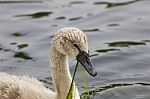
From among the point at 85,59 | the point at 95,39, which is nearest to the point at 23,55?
the point at 95,39

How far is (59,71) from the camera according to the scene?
8.30 meters

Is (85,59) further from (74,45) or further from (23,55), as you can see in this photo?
(23,55)

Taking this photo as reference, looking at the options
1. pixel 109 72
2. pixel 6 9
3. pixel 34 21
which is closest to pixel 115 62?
pixel 109 72

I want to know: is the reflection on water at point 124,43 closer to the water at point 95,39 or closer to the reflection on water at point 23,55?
the water at point 95,39

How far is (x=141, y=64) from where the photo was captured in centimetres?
1042

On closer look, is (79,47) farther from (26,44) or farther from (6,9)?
(6,9)

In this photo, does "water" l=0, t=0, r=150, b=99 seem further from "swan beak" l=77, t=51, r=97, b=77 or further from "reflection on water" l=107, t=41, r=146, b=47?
"swan beak" l=77, t=51, r=97, b=77

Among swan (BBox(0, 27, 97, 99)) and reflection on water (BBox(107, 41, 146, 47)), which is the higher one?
swan (BBox(0, 27, 97, 99))

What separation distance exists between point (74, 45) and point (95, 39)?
140 inches

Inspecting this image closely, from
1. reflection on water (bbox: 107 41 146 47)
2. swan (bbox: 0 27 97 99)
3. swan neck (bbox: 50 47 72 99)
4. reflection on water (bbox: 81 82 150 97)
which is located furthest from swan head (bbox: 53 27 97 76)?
reflection on water (bbox: 107 41 146 47)

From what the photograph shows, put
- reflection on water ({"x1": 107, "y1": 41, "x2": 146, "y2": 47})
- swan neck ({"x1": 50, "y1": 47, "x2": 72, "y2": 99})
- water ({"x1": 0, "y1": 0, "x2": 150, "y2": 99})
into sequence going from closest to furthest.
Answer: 1. swan neck ({"x1": 50, "y1": 47, "x2": 72, "y2": 99})
2. water ({"x1": 0, "y1": 0, "x2": 150, "y2": 99})
3. reflection on water ({"x1": 107, "y1": 41, "x2": 146, "y2": 47})

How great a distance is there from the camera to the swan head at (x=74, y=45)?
25.7ft

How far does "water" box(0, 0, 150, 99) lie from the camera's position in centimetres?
992

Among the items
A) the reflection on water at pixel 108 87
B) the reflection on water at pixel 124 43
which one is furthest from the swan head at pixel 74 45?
the reflection on water at pixel 124 43
